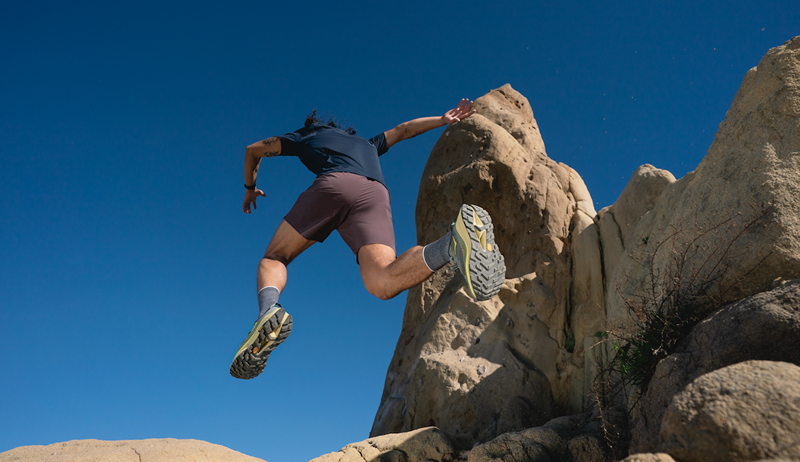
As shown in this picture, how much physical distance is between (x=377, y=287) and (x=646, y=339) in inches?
82.5

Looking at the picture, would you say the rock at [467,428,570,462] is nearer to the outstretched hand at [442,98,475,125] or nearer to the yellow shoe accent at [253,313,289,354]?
the yellow shoe accent at [253,313,289,354]

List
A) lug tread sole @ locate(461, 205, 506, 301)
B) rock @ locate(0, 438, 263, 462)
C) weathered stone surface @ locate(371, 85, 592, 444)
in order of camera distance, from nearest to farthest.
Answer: lug tread sole @ locate(461, 205, 506, 301), rock @ locate(0, 438, 263, 462), weathered stone surface @ locate(371, 85, 592, 444)

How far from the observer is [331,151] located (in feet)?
16.3

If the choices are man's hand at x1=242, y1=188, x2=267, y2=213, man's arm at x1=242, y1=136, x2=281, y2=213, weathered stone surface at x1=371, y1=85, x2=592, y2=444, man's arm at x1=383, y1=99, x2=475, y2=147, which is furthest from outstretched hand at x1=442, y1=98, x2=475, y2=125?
weathered stone surface at x1=371, y1=85, x2=592, y2=444

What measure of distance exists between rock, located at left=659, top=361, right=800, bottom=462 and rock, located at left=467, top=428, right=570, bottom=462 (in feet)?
6.92

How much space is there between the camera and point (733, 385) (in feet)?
6.79

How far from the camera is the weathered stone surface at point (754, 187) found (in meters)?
3.45

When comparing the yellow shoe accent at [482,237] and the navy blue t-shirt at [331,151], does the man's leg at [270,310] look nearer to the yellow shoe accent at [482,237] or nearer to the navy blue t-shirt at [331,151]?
the navy blue t-shirt at [331,151]

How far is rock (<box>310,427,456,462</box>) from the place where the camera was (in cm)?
494

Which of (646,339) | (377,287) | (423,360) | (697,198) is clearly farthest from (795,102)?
(423,360)

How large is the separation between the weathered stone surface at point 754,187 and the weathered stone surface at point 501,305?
1977mm

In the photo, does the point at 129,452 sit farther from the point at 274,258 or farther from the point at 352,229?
the point at 352,229

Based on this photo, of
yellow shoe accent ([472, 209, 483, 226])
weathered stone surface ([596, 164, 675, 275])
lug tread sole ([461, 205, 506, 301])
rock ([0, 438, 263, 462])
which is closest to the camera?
lug tread sole ([461, 205, 506, 301])

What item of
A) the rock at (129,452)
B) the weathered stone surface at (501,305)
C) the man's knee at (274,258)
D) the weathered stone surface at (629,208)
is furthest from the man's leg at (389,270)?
the weathered stone surface at (629,208)
